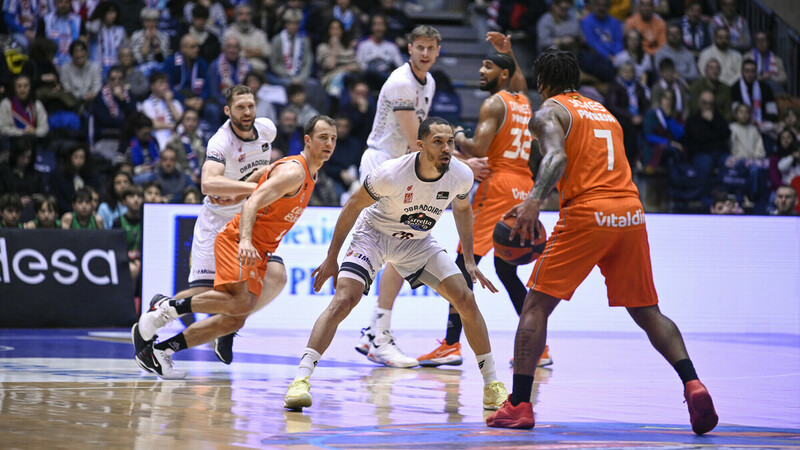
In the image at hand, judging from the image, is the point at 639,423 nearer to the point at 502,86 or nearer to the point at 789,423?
the point at 789,423

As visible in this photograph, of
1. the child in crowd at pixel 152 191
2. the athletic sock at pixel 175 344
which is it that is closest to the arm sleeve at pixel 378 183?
the athletic sock at pixel 175 344

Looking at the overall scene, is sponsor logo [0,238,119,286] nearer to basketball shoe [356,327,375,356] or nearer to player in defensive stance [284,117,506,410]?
basketball shoe [356,327,375,356]

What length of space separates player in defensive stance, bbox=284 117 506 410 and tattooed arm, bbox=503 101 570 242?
0.77 metres

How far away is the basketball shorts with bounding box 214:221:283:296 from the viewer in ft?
22.8

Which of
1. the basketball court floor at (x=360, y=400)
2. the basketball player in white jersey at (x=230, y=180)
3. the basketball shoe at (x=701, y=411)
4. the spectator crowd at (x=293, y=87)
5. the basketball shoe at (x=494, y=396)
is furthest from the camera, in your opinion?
the spectator crowd at (x=293, y=87)

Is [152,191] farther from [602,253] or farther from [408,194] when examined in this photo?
[602,253]

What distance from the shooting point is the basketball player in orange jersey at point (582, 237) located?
524 cm

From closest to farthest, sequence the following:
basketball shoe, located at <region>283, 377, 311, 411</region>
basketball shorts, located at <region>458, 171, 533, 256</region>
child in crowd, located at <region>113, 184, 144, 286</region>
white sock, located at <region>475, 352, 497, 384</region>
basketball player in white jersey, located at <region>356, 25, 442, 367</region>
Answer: basketball shoe, located at <region>283, 377, 311, 411</region>
white sock, located at <region>475, 352, 497, 384</region>
basketball player in white jersey, located at <region>356, 25, 442, 367</region>
basketball shorts, located at <region>458, 171, 533, 256</region>
child in crowd, located at <region>113, 184, 144, 286</region>

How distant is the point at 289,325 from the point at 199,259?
326 centimetres

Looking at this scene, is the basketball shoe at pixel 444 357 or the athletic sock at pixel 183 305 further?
the basketball shoe at pixel 444 357

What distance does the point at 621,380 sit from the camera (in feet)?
24.5

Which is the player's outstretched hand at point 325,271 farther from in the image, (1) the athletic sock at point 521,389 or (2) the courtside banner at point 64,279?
(2) the courtside banner at point 64,279

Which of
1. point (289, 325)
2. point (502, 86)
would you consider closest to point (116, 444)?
point (502, 86)

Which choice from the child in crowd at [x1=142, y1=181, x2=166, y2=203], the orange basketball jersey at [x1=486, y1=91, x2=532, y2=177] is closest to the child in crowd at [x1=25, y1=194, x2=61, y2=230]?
the child in crowd at [x1=142, y1=181, x2=166, y2=203]
